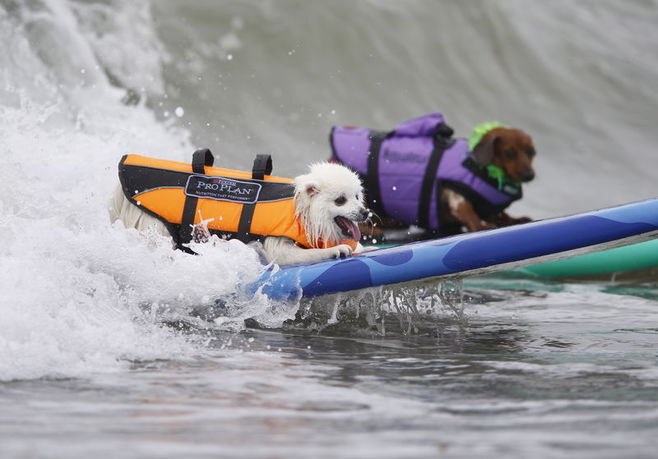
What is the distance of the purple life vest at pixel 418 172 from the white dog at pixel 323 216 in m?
2.95

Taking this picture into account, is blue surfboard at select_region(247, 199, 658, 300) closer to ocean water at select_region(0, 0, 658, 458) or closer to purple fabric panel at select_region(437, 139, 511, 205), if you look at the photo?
ocean water at select_region(0, 0, 658, 458)

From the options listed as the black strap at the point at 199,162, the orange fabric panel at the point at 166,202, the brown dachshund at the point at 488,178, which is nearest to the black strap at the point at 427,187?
the brown dachshund at the point at 488,178

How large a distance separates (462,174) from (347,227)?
309 centimetres

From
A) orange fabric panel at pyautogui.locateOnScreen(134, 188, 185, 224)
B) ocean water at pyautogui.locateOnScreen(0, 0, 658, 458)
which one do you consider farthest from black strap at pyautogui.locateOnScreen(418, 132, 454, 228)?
orange fabric panel at pyautogui.locateOnScreen(134, 188, 185, 224)

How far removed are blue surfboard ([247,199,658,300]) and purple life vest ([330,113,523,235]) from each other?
3079mm

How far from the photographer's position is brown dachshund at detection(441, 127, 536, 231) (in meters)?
8.77

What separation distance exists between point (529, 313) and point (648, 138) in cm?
1087

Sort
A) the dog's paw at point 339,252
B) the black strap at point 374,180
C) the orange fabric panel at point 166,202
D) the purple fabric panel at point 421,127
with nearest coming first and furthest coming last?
the dog's paw at point 339,252
the orange fabric panel at point 166,202
the black strap at point 374,180
the purple fabric panel at point 421,127

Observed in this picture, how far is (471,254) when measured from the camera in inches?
225

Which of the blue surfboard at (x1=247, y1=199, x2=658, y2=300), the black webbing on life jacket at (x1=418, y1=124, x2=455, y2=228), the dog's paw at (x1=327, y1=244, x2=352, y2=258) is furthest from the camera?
the black webbing on life jacket at (x1=418, y1=124, x2=455, y2=228)

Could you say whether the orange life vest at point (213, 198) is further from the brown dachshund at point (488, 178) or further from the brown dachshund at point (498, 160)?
the brown dachshund at point (498, 160)

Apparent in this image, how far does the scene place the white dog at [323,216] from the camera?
19.3 feet

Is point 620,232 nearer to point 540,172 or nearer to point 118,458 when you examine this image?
point 118,458

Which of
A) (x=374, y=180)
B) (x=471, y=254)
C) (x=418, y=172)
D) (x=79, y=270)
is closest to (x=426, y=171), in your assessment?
(x=418, y=172)
